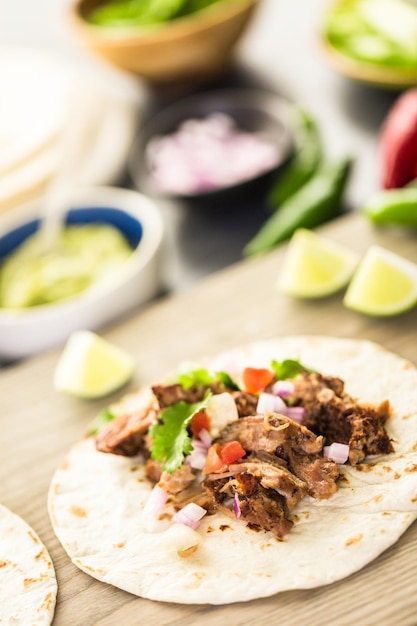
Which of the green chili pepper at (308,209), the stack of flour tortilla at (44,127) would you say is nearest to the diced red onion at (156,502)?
the green chili pepper at (308,209)

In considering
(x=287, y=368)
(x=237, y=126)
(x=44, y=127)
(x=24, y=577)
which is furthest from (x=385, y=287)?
(x=44, y=127)

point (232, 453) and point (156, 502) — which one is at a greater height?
point (232, 453)

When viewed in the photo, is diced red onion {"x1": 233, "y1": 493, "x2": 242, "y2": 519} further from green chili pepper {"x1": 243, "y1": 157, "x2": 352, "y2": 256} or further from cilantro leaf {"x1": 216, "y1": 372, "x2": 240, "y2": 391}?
green chili pepper {"x1": 243, "y1": 157, "x2": 352, "y2": 256}

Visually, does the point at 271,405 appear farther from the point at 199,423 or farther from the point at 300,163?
the point at 300,163

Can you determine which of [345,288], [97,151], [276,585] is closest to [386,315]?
[345,288]

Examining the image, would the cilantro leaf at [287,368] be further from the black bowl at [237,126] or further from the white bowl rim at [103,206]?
the black bowl at [237,126]

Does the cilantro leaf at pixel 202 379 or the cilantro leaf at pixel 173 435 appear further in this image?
the cilantro leaf at pixel 202 379
